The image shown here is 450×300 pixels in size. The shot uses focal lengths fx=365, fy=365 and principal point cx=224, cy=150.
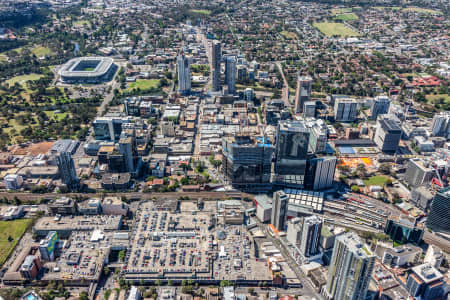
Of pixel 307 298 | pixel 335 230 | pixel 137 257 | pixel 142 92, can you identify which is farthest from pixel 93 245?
pixel 142 92

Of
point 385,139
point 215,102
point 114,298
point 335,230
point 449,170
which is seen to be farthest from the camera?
point 215,102

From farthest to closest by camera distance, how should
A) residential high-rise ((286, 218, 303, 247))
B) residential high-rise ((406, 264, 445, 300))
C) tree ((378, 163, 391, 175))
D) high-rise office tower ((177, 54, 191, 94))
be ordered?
high-rise office tower ((177, 54, 191, 94)), tree ((378, 163, 391, 175)), residential high-rise ((286, 218, 303, 247)), residential high-rise ((406, 264, 445, 300))

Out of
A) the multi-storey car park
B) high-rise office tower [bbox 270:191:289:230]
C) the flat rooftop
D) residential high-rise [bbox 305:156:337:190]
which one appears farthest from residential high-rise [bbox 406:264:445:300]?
the flat rooftop

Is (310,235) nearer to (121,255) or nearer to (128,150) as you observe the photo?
(121,255)

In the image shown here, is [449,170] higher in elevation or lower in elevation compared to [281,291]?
higher

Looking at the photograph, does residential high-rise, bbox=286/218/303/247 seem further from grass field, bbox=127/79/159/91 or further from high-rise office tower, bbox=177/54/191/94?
grass field, bbox=127/79/159/91

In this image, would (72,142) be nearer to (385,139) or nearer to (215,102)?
(215,102)
